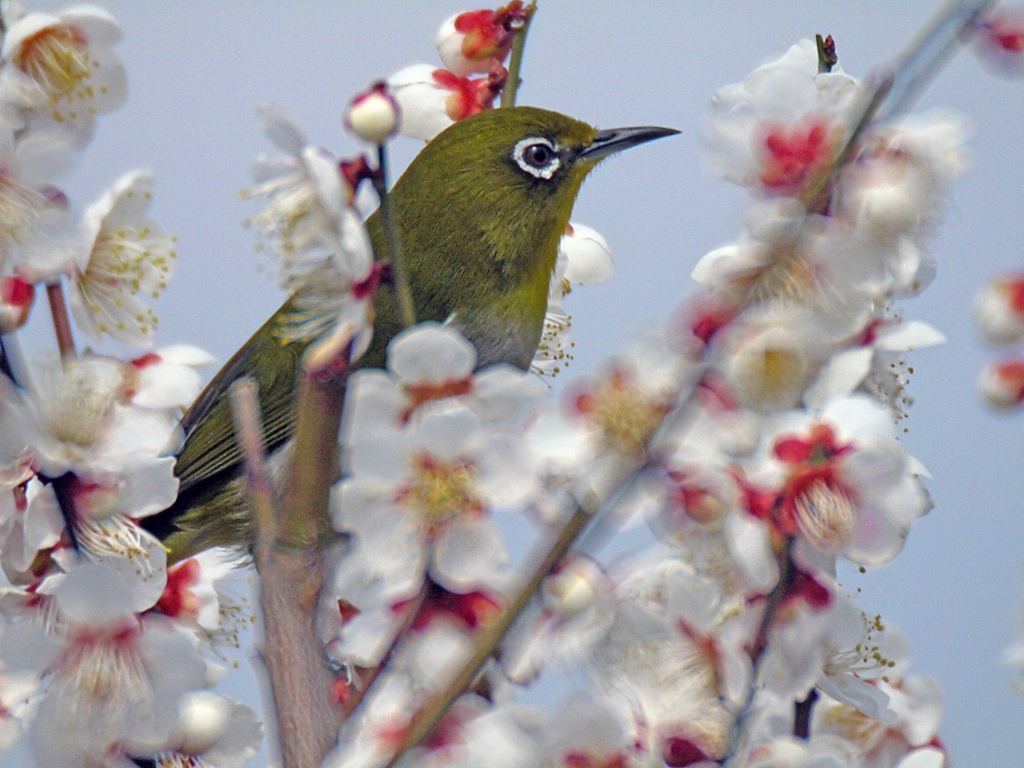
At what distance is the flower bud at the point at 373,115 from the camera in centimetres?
84

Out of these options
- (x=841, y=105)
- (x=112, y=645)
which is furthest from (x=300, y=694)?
(x=841, y=105)

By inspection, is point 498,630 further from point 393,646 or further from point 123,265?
point 123,265

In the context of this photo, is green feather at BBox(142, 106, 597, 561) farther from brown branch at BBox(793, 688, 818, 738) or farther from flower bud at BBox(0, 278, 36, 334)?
brown branch at BBox(793, 688, 818, 738)

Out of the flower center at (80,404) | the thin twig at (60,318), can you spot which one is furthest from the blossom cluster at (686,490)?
the thin twig at (60,318)

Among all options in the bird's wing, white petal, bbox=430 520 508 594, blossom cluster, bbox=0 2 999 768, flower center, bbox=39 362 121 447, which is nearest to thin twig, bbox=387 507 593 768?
blossom cluster, bbox=0 2 999 768

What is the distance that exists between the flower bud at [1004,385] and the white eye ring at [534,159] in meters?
1.43

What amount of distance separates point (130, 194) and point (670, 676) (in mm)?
809

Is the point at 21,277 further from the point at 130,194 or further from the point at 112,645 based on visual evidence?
the point at 112,645

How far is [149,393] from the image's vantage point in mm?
1195

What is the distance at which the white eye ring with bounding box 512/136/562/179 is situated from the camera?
2.22 meters

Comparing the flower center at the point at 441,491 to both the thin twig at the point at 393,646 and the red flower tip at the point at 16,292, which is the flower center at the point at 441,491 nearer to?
the thin twig at the point at 393,646

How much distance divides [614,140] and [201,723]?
1.43 meters

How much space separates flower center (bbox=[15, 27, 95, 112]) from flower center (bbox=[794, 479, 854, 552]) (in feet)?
2.91

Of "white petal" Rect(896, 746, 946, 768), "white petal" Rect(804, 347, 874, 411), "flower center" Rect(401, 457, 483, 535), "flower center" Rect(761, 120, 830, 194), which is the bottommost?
"white petal" Rect(896, 746, 946, 768)
